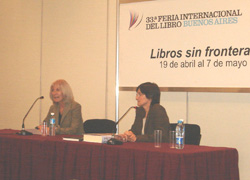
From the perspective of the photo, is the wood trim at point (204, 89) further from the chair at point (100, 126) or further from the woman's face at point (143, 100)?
the woman's face at point (143, 100)

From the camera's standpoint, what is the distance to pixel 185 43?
192 inches

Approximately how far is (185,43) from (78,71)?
174 centimetres

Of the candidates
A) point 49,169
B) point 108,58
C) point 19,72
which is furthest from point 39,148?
point 19,72

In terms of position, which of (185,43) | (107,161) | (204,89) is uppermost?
(185,43)

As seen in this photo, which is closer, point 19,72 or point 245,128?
point 245,128

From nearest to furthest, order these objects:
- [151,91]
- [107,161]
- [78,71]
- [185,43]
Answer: [107,161] < [151,91] < [185,43] < [78,71]

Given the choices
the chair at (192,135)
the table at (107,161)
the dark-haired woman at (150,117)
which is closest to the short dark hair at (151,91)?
the dark-haired woman at (150,117)

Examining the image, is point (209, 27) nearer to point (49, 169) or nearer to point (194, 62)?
point (194, 62)

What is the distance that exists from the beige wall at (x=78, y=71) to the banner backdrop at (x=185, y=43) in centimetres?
21

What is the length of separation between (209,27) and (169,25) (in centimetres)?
54

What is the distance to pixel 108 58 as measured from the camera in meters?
5.54

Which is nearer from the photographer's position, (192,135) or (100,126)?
(192,135)

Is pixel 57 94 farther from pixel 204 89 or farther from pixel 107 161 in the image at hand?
pixel 204 89

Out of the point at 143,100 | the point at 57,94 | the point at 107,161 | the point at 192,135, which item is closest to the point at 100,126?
the point at 57,94
